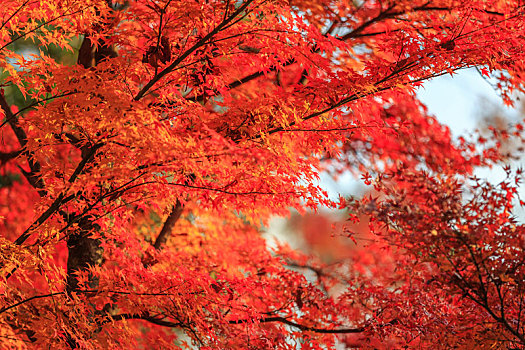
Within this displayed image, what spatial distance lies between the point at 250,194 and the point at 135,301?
133 centimetres

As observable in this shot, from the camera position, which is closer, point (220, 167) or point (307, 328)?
point (220, 167)

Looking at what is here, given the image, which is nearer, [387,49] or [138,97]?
[138,97]

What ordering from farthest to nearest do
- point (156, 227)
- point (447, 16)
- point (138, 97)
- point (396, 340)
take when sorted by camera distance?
point (156, 227) < point (447, 16) < point (396, 340) < point (138, 97)

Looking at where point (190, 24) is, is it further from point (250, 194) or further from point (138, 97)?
point (250, 194)

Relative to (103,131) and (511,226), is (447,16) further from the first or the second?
(103,131)

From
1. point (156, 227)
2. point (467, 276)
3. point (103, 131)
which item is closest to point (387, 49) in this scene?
point (467, 276)

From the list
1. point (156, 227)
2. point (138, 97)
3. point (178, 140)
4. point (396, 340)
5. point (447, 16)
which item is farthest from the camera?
point (156, 227)

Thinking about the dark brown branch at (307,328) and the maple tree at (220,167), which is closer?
the maple tree at (220,167)

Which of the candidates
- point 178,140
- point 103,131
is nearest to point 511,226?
point 178,140

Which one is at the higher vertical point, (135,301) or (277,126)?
(277,126)

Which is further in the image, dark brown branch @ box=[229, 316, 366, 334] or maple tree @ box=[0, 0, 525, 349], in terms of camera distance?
dark brown branch @ box=[229, 316, 366, 334]

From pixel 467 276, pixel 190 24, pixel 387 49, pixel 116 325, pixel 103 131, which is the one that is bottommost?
pixel 116 325

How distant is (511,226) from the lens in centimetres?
327

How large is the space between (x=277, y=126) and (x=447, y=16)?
11.8 ft
